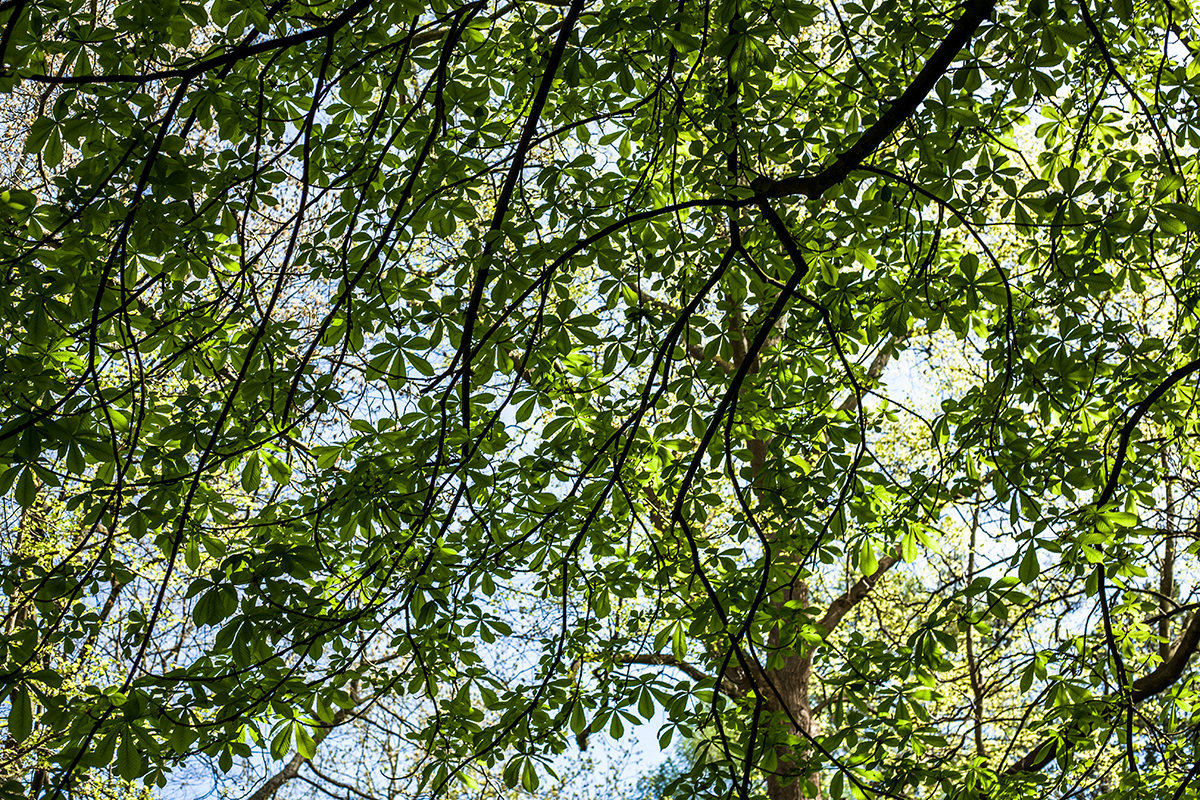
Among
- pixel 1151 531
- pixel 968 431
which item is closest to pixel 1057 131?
pixel 968 431

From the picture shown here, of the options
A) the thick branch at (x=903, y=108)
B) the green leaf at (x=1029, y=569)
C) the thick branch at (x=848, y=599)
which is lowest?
the green leaf at (x=1029, y=569)

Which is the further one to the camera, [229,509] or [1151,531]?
[1151,531]

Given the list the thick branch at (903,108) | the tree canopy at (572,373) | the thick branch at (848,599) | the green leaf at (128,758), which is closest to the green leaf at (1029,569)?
the tree canopy at (572,373)

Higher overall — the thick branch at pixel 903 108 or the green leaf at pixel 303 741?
the thick branch at pixel 903 108

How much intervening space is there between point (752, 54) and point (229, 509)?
8.46ft

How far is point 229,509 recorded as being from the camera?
3119 millimetres

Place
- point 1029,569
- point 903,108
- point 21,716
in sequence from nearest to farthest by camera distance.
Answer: point 21,716 < point 903,108 < point 1029,569

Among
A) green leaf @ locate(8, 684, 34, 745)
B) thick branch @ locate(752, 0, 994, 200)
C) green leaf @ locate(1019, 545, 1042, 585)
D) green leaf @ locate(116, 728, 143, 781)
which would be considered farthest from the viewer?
green leaf @ locate(1019, 545, 1042, 585)

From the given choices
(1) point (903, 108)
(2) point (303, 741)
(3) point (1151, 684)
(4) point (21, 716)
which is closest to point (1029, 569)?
(1) point (903, 108)

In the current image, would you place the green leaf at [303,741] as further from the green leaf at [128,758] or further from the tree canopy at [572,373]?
the green leaf at [128,758]

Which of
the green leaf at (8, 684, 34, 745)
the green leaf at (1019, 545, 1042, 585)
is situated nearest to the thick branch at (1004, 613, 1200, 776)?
the green leaf at (1019, 545, 1042, 585)

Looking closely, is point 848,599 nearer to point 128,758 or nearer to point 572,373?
point 572,373

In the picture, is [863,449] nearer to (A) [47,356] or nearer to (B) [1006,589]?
(B) [1006,589]

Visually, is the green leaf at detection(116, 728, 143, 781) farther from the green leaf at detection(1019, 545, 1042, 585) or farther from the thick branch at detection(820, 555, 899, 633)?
the thick branch at detection(820, 555, 899, 633)
